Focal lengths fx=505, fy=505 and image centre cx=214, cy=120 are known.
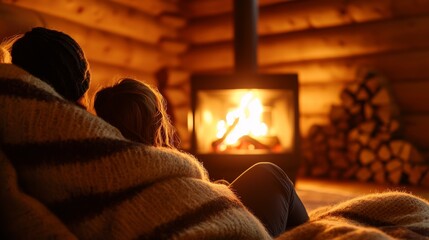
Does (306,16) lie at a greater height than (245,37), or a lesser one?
greater

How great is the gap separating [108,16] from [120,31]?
0.21m

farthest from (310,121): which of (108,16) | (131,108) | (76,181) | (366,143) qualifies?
(76,181)

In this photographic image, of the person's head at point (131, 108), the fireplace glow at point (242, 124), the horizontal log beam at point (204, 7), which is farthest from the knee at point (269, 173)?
the horizontal log beam at point (204, 7)

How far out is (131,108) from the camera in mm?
1162

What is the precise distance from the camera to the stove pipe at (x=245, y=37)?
10.7 feet

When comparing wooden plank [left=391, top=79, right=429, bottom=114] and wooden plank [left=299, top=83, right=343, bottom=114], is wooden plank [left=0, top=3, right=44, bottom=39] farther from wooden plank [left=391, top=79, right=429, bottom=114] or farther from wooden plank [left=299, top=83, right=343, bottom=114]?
wooden plank [left=391, top=79, right=429, bottom=114]

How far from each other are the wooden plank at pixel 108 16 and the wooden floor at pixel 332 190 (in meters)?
1.71

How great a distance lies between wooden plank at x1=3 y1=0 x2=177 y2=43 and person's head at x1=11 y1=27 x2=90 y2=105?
2.11 meters

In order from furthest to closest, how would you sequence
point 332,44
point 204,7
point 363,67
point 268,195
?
point 204,7
point 332,44
point 363,67
point 268,195

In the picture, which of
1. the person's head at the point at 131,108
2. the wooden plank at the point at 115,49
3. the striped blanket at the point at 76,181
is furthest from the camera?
the wooden plank at the point at 115,49

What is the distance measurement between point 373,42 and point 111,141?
3112 mm

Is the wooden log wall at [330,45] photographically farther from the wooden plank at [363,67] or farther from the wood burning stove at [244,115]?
the wood burning stove at [244,115]

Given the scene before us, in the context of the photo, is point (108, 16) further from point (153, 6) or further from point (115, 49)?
point (153, 6)

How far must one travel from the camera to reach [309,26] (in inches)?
153
